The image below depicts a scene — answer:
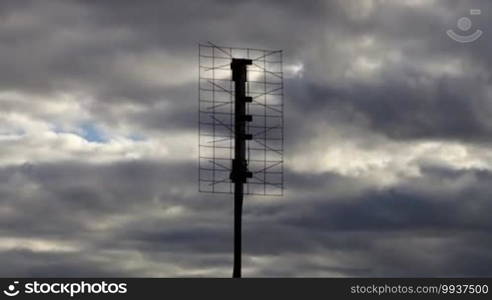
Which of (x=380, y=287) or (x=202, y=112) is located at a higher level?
(x=202, y=112)

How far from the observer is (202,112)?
76.4m

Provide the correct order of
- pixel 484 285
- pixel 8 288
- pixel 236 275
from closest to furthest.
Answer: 1. pixel 8 288
2. pixel 484 285
3. pixel 236 275

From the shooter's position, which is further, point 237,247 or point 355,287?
point 237,247

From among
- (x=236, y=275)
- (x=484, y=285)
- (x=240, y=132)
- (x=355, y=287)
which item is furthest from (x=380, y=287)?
(x=240, y=132)

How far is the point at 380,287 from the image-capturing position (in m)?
65.1

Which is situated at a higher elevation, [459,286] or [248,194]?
[248,194]

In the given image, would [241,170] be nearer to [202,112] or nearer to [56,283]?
[202,112]

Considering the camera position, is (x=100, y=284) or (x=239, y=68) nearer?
(x=100, y=284)

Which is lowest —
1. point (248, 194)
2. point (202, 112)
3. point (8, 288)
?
point (8, 288)

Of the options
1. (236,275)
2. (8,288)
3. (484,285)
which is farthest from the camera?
(236,275)

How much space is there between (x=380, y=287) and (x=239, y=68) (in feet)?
68.5

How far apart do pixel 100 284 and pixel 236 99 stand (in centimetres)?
2068

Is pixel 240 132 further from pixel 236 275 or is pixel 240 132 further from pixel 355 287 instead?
pixel 355 287

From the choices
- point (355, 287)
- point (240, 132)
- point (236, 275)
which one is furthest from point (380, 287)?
point (240, 132)
